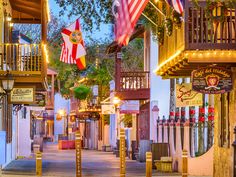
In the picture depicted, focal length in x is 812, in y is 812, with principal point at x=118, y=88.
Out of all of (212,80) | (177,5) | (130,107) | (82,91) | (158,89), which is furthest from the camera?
(82,91)

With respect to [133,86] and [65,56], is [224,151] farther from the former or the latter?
[133,86]

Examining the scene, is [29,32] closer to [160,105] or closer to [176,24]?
[160,105]

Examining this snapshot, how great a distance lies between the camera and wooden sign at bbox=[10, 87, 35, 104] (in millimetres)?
29594

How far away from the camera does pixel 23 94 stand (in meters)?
29.9

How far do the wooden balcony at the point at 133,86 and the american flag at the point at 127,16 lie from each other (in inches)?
890

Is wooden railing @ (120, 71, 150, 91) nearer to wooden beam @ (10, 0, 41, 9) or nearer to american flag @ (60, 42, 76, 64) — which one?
american flag @ (60, 42, 76, 64)

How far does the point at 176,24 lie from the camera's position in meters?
22.4

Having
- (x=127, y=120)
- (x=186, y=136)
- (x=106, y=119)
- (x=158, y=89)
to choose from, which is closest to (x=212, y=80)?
(x=186, y=136)

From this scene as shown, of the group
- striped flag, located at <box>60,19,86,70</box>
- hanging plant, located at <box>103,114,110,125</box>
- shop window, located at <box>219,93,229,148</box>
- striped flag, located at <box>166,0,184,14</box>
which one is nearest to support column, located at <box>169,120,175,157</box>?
striped flag, located at <box>60,19,86,70</box>

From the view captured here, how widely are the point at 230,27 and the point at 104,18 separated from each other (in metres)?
6.77

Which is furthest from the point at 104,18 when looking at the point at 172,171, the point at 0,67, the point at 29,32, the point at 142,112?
the point at 29,32

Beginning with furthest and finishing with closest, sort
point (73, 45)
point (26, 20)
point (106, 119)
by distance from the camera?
point (106, 119)
point (26, 20)
point (73, 45)

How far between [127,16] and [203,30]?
9.39ft

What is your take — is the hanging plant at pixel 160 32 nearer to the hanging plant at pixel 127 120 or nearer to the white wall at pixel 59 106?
the hanging plant at pixel 127 120
